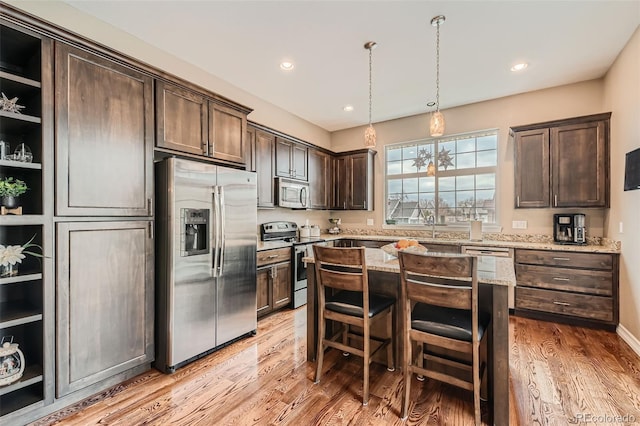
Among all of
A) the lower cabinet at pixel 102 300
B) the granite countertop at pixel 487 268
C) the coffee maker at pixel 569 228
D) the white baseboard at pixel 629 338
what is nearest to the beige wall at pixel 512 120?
the coffee maker at pixel 569 228

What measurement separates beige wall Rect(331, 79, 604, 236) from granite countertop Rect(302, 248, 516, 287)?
214cm

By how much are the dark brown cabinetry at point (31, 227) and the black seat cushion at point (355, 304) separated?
74.4 inches

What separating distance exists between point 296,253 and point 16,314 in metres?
2.67

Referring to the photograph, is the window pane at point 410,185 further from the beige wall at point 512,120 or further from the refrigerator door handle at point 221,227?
the refrigerator door handle at point 221,227

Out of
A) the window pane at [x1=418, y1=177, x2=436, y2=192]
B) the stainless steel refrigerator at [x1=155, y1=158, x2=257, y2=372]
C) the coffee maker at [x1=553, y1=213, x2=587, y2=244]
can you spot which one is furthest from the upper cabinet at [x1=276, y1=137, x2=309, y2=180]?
the coffee maker at [x1=553, y1=213, x2=587, y2=244]

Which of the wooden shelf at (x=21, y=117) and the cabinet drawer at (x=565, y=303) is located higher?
the wooden shelf at (x=21, y=117)

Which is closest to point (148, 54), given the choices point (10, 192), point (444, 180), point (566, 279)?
point (10, 192)

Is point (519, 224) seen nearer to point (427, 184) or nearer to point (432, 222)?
point (432, 222)

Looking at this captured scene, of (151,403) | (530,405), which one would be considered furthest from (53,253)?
(530,405)

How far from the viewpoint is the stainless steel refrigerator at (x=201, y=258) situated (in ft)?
7.86

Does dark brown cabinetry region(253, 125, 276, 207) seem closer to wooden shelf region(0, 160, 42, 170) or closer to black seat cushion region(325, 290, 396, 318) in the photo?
black seat cushion region(325, 290, 396, 318)

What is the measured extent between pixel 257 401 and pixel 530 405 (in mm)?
1864

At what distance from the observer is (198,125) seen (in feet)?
9.01

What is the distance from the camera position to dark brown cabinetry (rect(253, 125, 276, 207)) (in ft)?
12.8
